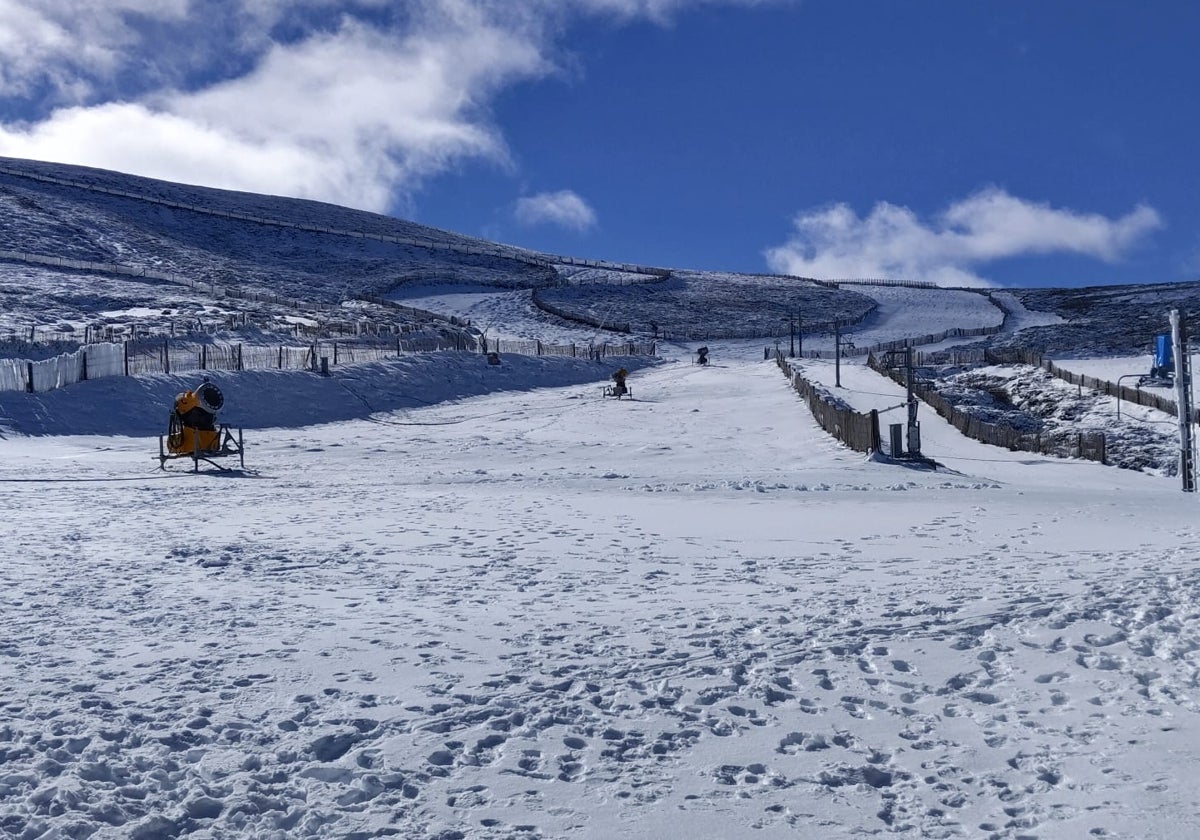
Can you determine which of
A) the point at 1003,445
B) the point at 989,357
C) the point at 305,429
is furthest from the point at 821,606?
the point at 989,357

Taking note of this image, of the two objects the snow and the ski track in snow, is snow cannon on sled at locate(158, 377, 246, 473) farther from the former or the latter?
the ski track in snow

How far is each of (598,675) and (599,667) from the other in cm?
18

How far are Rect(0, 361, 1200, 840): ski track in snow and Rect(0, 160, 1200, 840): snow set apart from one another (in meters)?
0.03

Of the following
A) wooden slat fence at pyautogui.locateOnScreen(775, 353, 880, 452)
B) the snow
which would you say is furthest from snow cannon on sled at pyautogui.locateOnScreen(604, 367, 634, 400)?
the snow

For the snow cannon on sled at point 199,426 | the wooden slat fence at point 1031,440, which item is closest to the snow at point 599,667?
the snow cannon on sled at point 199,426

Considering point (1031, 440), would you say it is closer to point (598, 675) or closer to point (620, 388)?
point (620, 388)

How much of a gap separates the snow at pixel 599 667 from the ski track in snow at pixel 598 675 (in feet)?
0.09

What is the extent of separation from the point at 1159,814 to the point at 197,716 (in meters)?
5.33

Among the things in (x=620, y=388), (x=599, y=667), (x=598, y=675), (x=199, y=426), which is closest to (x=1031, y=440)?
(x=620, y=388)

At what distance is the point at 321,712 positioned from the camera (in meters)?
6.43

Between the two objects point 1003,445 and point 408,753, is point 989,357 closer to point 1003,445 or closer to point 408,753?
point 1003,445

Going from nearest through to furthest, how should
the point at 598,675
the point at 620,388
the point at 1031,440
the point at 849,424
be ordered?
the point at 598,675
the point at 849,424
the point at 1031,440
the point at 620,388

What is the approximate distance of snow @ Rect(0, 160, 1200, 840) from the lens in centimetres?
527

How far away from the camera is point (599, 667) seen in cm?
731
